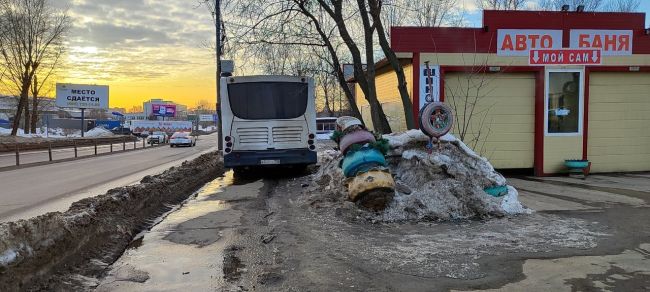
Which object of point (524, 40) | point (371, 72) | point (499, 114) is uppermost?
point (524, 40)

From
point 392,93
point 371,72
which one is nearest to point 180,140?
point 392,93

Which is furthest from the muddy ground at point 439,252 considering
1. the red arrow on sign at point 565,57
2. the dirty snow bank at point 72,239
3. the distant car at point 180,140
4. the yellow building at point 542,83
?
the distant car at point 180,140

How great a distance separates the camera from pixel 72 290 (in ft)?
16.4

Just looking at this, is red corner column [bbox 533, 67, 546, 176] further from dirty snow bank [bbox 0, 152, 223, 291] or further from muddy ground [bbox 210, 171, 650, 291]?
dirty snow bank [bbox 0, 152, 223, 291]

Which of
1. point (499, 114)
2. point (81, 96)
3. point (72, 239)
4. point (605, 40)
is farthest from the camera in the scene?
point (81, 96)

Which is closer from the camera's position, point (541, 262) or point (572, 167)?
point (541, 262)

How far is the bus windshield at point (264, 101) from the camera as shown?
47.1 ft

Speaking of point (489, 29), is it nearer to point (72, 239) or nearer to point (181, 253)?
point (181, 253)

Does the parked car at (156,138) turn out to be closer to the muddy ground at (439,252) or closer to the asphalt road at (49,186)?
the asphalt road at (49,186)

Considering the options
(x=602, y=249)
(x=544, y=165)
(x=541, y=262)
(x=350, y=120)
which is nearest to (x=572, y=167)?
(x=544, y=165)

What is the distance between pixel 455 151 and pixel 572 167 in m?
5.85

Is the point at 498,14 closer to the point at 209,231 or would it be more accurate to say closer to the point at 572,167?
the point at 572,167

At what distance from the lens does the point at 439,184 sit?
8570mm

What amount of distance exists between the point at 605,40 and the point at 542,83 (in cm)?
213
